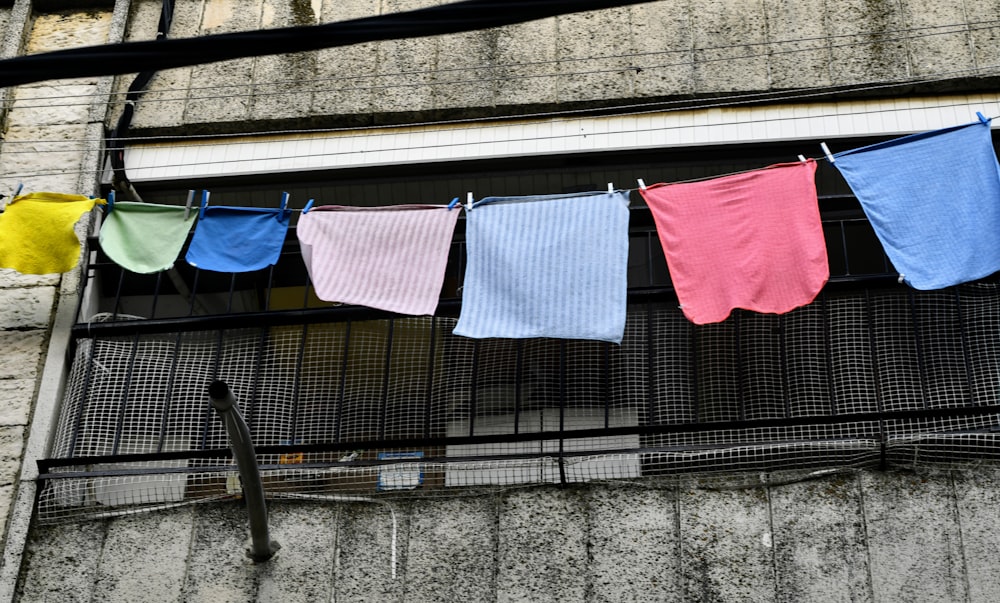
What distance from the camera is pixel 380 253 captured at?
8445 millimetres

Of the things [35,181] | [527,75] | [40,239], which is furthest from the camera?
[527,75]

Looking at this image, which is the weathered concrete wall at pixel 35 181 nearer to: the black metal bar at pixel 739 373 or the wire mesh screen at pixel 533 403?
the wire mesh screen at pixel 533 403

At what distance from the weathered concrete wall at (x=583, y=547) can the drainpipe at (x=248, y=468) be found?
182 mm

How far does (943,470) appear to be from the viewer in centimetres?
777

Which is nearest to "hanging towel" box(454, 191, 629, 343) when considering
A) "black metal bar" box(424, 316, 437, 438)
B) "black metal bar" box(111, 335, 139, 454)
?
"black metal bar" box(424, 316, 437, 438)

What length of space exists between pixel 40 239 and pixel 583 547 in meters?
4.71

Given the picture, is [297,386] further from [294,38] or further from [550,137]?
[294,38]

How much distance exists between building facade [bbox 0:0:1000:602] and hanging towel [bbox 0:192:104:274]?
25.1 inches

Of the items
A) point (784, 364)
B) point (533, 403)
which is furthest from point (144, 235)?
point (784, 364)

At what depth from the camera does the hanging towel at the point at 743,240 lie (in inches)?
304

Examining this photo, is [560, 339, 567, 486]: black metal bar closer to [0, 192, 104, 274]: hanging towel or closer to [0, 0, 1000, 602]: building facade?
[0, 0, 1000, 602]: building facade

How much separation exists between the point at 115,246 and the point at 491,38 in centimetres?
383

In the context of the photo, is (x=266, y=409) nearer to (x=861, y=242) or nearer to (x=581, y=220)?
(x=581, y=220)

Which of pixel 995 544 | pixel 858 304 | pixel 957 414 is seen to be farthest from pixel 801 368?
pixel 995 544
